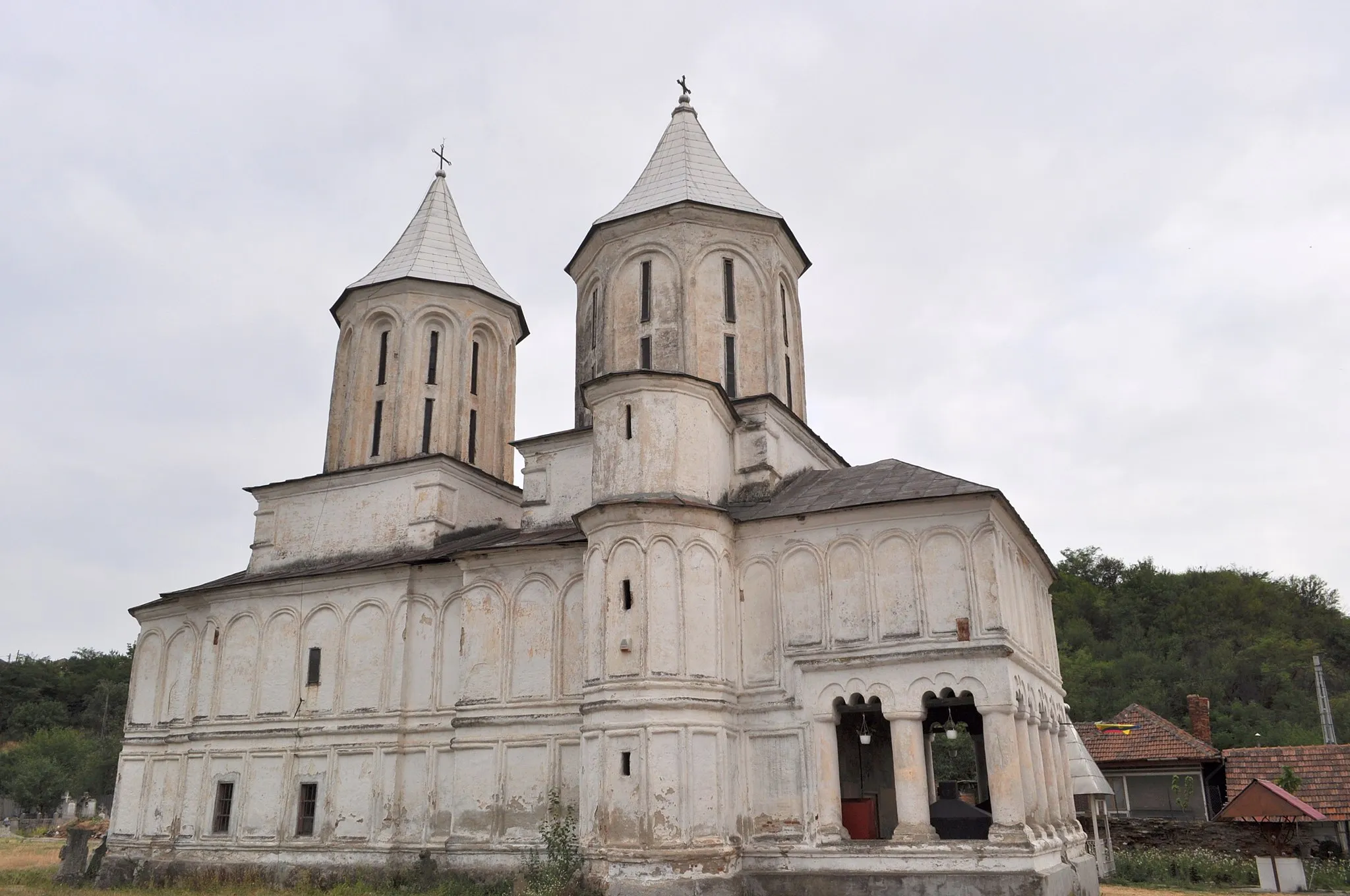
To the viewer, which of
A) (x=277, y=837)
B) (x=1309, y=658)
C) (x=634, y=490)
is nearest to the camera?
(x=634, y=490)

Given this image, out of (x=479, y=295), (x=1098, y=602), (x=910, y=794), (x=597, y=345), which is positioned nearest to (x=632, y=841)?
(x=910, y=794)

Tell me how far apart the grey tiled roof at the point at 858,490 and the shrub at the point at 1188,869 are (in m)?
11.2

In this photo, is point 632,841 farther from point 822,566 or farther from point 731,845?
point 822,566

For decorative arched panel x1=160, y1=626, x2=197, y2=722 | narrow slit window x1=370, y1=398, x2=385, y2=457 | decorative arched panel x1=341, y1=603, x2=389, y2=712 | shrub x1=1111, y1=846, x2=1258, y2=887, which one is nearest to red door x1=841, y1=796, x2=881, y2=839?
shrub x1=1111, y1=846, x2=1258, y2=887

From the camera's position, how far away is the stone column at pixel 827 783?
1612cm

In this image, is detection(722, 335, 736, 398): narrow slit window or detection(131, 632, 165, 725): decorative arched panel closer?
detection(722, 335, 736, 398): narrow slit window

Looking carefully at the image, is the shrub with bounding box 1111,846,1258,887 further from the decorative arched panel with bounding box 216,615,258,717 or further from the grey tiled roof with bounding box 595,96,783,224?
the decorative arched panel with bounding box 216,615,258,717

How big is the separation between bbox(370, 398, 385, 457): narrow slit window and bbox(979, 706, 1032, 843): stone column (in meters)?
15.5

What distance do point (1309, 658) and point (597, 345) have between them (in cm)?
4611

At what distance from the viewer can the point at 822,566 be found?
17.5 m

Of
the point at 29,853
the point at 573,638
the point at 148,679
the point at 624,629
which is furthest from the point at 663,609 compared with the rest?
the point at 29,853

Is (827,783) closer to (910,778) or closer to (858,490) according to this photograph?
(910,778)

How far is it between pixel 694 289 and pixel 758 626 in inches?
308

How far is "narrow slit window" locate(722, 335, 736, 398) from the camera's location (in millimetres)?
21516
